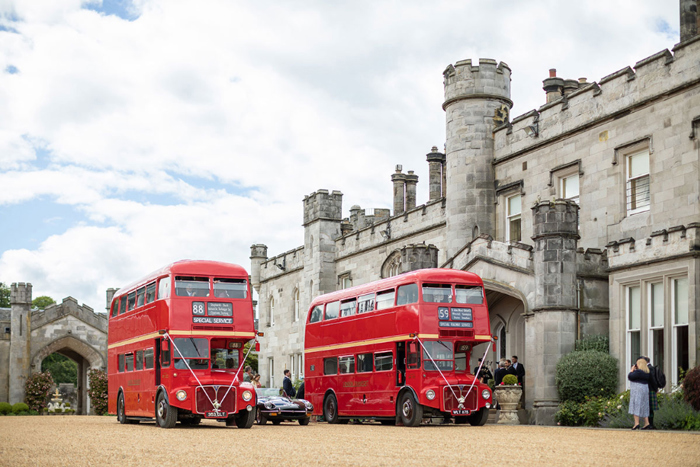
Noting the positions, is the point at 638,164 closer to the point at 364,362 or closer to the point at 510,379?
the point at 510,379

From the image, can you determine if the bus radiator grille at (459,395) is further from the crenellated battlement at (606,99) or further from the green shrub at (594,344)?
the crenellated battlement at (606,99)

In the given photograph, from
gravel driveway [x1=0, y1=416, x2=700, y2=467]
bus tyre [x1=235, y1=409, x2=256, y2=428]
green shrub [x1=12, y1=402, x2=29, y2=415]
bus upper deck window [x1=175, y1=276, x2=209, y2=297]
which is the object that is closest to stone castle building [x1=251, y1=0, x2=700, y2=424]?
gravel driveway [x1=0, y1=416, x2=700, y2=467]

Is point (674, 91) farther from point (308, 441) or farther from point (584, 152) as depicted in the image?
point (308, 441)

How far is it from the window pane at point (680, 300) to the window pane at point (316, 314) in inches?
A: 366

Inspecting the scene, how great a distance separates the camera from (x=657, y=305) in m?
19.7

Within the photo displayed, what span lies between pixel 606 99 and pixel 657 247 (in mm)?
5668

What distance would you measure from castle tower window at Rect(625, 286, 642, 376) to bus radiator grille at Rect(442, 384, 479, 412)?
3.60 m

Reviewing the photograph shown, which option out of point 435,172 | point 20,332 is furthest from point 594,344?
point 20,332

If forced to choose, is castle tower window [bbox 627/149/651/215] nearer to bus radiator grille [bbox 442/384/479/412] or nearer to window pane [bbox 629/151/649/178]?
window pane [bbox 629/151/649/178]

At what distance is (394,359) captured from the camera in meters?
20.3

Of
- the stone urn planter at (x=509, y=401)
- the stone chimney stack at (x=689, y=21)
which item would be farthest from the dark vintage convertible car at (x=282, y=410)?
the stone chimney stack at (x=689, y=21)

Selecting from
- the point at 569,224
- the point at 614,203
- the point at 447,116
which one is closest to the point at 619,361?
the point at 569,224

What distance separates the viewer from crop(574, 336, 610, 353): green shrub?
20750mm

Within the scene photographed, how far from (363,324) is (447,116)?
30.2 ft
